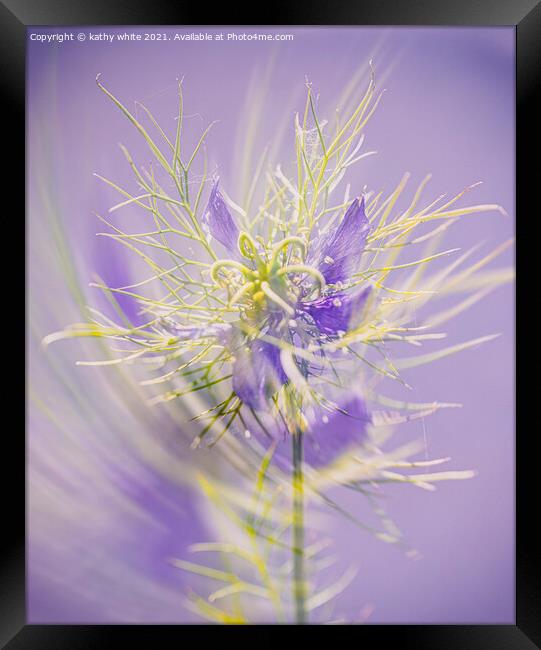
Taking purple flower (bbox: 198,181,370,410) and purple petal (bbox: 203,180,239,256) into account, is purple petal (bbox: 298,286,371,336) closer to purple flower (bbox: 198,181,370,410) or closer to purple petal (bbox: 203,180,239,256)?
purple flower (bbox: 198,181,370,410)

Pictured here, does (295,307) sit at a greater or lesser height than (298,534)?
greater

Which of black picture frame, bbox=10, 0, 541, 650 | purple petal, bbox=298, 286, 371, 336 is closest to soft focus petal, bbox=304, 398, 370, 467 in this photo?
purple petal, bbox=298, 286, 371, 336

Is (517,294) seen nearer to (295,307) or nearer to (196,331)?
(295,307)

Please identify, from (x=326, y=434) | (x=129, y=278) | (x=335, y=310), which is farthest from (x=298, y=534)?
(x=129, y=278)

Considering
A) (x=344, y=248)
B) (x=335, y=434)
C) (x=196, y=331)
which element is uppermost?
(x=344, y=248)

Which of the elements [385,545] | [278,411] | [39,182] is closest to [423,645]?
[385,545]

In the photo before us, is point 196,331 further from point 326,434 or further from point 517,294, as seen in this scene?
point 517,294

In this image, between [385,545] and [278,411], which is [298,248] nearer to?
[278,411]
